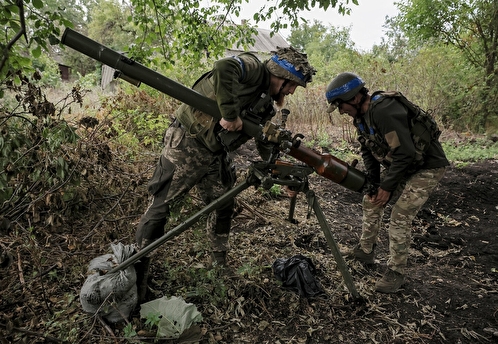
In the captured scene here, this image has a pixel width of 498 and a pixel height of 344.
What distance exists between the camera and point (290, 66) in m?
2.59

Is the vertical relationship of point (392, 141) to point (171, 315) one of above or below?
above

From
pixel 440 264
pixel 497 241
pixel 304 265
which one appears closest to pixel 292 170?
pixel 304 265

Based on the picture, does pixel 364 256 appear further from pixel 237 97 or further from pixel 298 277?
pixel 237 97

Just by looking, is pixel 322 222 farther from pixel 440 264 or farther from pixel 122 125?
pixel 122 125

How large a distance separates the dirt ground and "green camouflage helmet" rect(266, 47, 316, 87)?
5.65ft

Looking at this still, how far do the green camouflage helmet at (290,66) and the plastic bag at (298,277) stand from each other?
1.72m

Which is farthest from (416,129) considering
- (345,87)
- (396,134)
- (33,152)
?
(33,152)

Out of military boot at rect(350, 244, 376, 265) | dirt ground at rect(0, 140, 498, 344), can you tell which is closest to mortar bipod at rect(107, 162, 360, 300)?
dirt ground at rect(0, 140, 498, 344)

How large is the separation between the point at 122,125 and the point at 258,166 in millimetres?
4310

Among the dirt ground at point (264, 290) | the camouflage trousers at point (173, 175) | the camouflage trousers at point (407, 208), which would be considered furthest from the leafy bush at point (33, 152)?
the camouflage trousers at point (407, 208)

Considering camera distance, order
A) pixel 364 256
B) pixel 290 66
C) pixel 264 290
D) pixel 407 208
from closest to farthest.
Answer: pixel 290 66 < pixel 264 290 < pixel 407 208 < pixel 364 256

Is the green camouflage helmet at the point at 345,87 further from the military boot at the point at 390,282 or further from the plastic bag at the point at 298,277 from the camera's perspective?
the military boot at the point at 390,282

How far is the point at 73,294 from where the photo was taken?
2734 mm

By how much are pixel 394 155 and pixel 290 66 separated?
1.24m
